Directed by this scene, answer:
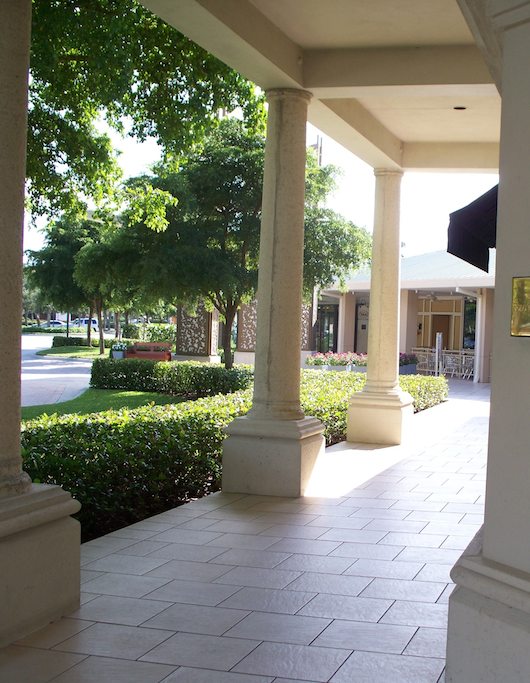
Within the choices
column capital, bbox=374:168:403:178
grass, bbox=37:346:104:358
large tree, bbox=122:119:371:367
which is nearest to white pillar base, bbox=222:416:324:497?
column capital, bbox=374:168:403:178

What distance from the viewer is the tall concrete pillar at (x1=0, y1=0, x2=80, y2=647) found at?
13.0 feet

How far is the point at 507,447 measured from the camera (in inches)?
120

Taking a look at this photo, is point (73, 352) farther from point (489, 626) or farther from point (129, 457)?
point (489, 626)

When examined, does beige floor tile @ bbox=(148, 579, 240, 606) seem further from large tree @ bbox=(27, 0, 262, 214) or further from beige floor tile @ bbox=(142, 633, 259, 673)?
large tree @ bbox=(27, 0, 262, 214)

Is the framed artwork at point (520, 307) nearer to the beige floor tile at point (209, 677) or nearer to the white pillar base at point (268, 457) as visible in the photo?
the beige floor tile at point (209, 677)

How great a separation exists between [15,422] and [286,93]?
4582 mm

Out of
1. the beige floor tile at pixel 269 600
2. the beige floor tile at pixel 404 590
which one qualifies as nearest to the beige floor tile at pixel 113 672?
the beige floor tile at pixel 269 600

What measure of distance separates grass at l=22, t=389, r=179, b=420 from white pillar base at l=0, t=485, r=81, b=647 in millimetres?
10037

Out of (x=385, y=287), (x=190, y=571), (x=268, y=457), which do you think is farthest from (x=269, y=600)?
(x=385, y=287)

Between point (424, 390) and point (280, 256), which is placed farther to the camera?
point (424, 390)

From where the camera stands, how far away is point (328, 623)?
4289 millimetres

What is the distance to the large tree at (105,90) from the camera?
775 cm

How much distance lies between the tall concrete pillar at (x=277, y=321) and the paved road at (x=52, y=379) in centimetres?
1012

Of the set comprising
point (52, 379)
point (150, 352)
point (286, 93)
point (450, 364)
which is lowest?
point (52, 379)
